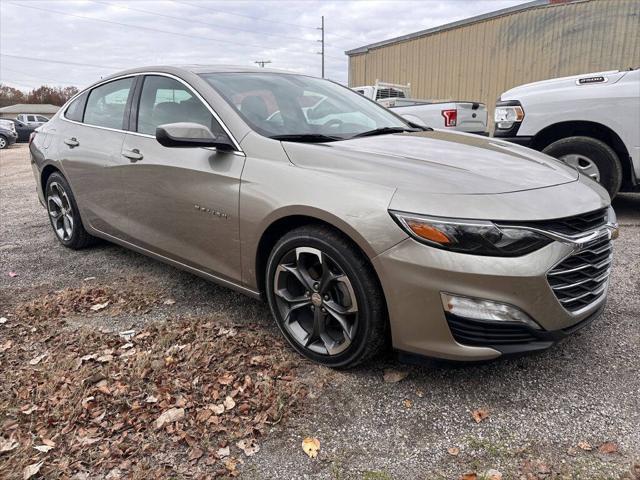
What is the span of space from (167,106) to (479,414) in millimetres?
2620

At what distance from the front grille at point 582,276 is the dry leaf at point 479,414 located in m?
0.58

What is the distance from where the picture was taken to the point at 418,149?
8.85ft

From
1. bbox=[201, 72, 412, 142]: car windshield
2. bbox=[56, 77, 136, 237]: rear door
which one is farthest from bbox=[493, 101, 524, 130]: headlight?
bbox=[56, 77, 136, 237]: rear door

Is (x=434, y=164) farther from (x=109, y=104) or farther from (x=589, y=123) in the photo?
(x=589, y=123)

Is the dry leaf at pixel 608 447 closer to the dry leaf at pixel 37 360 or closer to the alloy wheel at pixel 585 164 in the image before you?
the dry leaf at pixel 37 360

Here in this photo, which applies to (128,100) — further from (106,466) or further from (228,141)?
(106,466)

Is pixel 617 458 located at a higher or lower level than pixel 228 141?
lower

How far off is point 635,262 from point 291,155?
307cm

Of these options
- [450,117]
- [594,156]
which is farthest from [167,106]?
[450,117]

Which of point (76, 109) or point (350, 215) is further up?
point (76, 109)

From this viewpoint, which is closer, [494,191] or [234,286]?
[494,191]

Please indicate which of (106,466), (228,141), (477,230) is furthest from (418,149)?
(106,466)

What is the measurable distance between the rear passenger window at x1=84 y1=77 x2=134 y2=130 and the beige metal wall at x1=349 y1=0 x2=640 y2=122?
49.5ft

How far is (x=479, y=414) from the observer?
2197 millimetres
